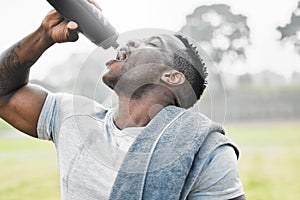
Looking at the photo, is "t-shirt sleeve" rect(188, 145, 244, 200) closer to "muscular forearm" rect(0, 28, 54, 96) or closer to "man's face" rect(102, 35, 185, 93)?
"man's face" rect(102, 35, 185, 93)

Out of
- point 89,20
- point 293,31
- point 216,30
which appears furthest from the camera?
point 293,31

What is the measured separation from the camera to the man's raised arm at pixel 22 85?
109cm

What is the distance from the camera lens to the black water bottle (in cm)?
94

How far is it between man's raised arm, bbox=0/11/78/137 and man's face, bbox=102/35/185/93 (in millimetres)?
145

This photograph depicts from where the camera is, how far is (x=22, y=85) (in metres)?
1.13

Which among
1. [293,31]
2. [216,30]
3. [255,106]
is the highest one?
[216,30]

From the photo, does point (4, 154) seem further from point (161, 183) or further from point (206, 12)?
point (161, 183)

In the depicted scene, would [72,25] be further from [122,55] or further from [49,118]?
[49,118]

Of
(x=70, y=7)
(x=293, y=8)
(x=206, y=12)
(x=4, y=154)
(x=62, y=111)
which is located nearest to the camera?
(x=70, y=7)

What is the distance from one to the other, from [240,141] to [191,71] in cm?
834

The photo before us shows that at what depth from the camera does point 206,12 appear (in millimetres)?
2285

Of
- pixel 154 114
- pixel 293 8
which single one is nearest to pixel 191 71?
pixel 154 114

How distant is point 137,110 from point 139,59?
97 mm

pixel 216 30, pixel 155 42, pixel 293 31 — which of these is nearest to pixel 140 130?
pixel 155 42
